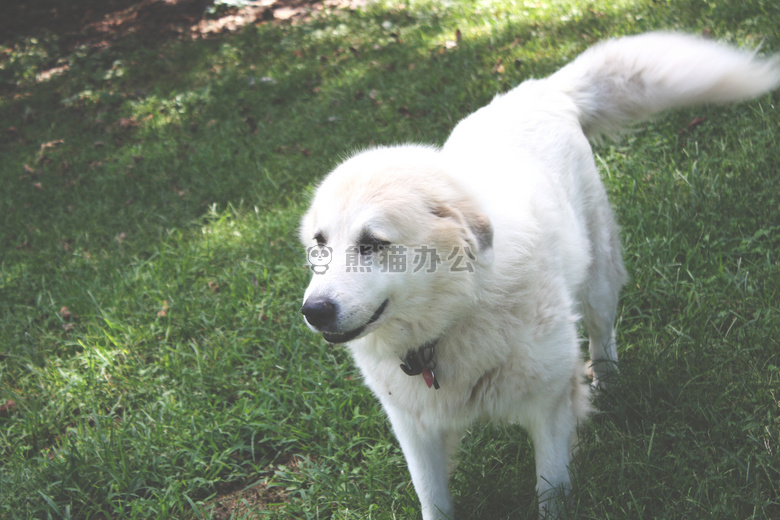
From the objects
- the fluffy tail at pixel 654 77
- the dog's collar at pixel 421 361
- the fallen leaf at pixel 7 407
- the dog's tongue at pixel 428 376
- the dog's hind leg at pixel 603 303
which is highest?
the fluffy tail at pixel 654 77

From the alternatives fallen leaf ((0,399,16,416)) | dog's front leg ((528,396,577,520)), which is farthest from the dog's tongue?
fallen leaf ((0,399,16,416))

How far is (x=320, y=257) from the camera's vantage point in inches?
87.4

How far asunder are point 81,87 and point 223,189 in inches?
175

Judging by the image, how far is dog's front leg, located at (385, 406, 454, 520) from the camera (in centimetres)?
235

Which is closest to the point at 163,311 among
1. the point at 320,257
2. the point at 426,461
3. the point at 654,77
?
the point at 320,257

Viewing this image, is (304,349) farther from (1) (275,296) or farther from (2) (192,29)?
(2) (192,29)

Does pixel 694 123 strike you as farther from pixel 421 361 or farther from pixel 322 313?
pixel 322 313

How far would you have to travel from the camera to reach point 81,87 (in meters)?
8.48

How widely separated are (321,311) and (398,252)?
335 millimetres

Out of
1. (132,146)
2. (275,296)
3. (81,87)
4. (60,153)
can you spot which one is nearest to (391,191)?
(275,296)

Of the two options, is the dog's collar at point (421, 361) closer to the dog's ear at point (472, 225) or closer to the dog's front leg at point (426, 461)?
the dog's front leg at point (426, 461)

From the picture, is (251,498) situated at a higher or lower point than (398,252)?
lower

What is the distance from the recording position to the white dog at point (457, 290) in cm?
207

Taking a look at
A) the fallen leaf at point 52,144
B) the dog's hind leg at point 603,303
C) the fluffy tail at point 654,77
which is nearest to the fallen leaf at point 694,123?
the fluffy tail at point 654,77
